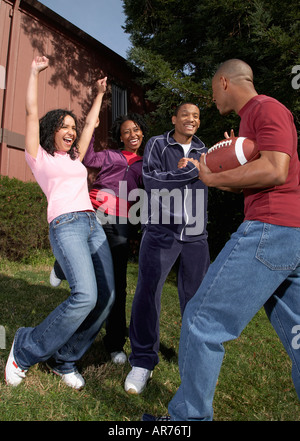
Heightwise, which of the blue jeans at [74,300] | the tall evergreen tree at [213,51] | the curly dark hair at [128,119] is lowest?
the blue jeans at [74,300]

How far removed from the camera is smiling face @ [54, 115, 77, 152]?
11.0ft

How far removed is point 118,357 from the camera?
3635mm

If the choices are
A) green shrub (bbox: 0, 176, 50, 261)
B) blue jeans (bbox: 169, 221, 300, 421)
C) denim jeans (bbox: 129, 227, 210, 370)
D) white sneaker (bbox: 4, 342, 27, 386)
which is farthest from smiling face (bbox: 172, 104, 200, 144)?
green shrub (bbox: 0, 176, 50, 261)

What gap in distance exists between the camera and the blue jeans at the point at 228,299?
1909mm

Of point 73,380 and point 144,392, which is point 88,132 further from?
point 144,392

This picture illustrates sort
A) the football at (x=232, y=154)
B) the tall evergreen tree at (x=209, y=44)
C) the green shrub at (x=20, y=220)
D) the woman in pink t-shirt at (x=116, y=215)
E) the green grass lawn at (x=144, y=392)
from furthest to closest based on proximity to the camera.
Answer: the green shrub at (x=20, y=220) < the tall evergreen tree at (x=209, y=44) < the woman in pink t-shirt at (x=116, y=215) < the green grass lawn at (x=144, y=392) < the football at (x=232, y=154)

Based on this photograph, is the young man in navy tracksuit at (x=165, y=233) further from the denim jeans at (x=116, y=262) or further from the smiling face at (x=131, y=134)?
the smiling face at (x=131, y=134)

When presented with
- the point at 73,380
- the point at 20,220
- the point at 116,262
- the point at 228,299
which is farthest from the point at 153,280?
the point at 20,220

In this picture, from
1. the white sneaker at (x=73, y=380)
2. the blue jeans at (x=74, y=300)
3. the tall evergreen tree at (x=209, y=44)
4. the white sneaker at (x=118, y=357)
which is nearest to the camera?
the blue jeans at (x=74, y=300)

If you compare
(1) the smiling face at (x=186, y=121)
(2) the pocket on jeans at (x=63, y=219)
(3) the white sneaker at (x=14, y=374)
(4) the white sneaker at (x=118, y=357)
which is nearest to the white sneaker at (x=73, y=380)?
(3) the white sneaker at (x=14, y=374)

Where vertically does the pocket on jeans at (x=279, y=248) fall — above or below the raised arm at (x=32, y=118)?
below

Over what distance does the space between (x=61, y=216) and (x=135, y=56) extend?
647 cm

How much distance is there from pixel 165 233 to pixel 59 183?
1046mm

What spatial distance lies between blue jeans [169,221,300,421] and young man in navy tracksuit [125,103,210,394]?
4.32ft
